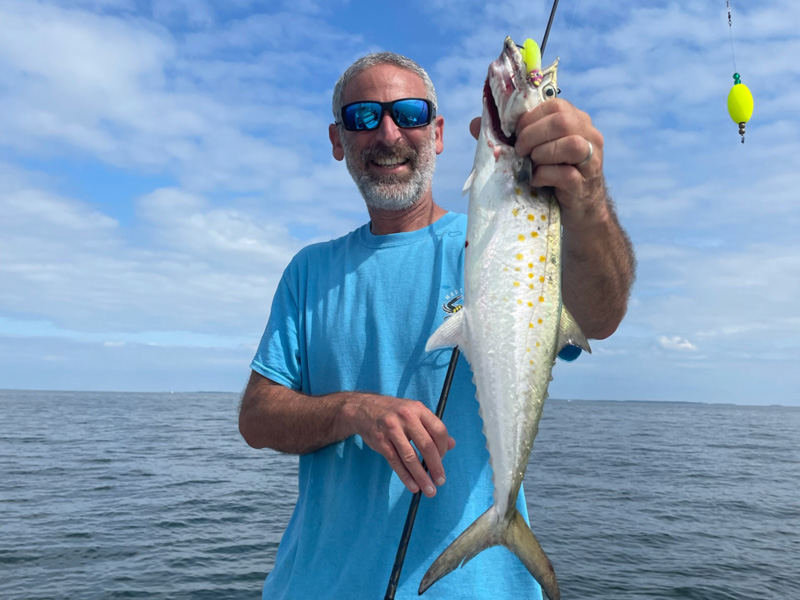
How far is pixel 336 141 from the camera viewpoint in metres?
3.23

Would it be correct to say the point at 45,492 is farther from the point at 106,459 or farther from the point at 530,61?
the point at 530,61

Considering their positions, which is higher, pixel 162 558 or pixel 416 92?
pixel 416 92

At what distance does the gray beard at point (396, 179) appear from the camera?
9.28 feet

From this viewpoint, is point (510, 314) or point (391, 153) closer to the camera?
point (510, 314)

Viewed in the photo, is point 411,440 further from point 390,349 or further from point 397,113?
point 397,113

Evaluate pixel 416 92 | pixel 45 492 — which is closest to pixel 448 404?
pixel 416 92

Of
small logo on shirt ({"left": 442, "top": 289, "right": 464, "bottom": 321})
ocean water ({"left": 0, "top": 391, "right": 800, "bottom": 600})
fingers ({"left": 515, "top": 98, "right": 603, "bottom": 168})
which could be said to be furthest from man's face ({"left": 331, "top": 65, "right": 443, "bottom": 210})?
ocean water ({"left": 0, "top": 391, "right": 800, "bottom": 600})

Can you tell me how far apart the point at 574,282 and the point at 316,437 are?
1189 mm

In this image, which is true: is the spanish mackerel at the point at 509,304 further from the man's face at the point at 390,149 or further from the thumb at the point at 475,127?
the man's face at the point at 390,149

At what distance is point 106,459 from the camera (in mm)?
27156

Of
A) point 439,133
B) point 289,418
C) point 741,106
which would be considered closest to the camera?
point 289,418

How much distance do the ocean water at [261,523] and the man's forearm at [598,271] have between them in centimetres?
1037

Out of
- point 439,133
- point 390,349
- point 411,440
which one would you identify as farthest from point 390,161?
point 411,440

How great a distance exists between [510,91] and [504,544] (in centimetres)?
154
